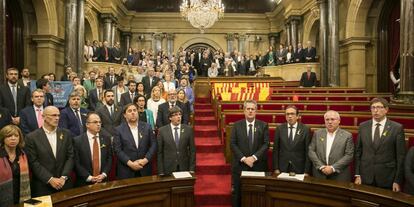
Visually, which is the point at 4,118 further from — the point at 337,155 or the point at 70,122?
the point at 337,155

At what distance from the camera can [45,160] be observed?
3203 mm

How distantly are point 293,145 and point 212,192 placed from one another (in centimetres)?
118

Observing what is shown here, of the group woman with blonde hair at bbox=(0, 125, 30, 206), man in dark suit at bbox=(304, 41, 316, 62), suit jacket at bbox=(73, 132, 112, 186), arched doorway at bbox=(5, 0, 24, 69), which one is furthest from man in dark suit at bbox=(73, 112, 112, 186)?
man in dark suit at bbox=(304, 41, 316, 62)

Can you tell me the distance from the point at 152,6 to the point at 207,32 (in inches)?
120

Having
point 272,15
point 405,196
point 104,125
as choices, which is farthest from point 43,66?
point 272,15

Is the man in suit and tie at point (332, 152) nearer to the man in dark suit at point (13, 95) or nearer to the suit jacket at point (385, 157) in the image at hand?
the suit jacket at point (385, 157)

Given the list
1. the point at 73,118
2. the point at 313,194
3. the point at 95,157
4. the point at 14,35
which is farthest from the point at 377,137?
the point at 14,35

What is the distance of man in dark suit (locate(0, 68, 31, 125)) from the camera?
497 cm

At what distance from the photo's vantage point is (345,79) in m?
11.7

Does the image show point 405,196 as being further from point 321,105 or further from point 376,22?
point 376,22

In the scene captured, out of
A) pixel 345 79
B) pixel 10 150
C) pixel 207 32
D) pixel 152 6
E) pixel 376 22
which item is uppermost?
pixel 152 6

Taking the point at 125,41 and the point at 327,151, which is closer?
the point at 327,151

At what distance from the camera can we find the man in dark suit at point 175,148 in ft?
12.6

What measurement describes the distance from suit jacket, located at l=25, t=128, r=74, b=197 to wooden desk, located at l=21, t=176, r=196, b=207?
51 centimetres
